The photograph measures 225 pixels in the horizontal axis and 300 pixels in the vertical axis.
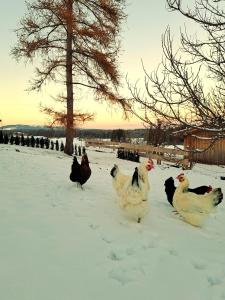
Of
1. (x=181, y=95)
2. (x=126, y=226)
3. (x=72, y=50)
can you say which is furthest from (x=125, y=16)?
(x=126, y=226)

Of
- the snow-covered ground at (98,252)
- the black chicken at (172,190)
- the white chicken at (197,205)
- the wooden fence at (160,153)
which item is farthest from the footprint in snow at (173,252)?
the wooden fence at (160,153)

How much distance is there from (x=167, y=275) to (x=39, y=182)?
5.13 meters

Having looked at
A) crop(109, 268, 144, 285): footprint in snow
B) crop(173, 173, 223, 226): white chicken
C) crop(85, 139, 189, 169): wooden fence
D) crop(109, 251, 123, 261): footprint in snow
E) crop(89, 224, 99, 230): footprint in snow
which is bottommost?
crop(109, 268, 144, 285): footprint in snow

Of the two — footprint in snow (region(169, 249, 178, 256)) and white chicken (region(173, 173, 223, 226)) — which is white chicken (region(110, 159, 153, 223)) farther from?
footprint in snow (region(169, 249, 178, 256))

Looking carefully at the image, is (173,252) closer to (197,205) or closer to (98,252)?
(98,252)

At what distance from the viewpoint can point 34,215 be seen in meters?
5.97

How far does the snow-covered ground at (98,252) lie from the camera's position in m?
3.95

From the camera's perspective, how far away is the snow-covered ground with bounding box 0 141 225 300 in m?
3.95

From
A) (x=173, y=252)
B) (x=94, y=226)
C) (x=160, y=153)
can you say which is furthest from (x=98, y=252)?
(x=160, y=153)

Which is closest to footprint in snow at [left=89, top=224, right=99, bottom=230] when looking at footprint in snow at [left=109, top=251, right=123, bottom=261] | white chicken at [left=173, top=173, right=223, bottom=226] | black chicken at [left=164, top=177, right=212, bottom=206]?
footprint in snow at [left=109, top=251, right=123, bottom=261]

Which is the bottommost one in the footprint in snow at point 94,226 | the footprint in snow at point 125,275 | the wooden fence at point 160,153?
the footprint in snow at point 125,275

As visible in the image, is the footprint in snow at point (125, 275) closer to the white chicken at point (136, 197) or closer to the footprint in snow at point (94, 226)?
the footprint in snow at point (94, 226)

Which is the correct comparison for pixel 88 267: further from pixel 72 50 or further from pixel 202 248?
pixel 72 50

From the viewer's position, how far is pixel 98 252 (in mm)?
4832
